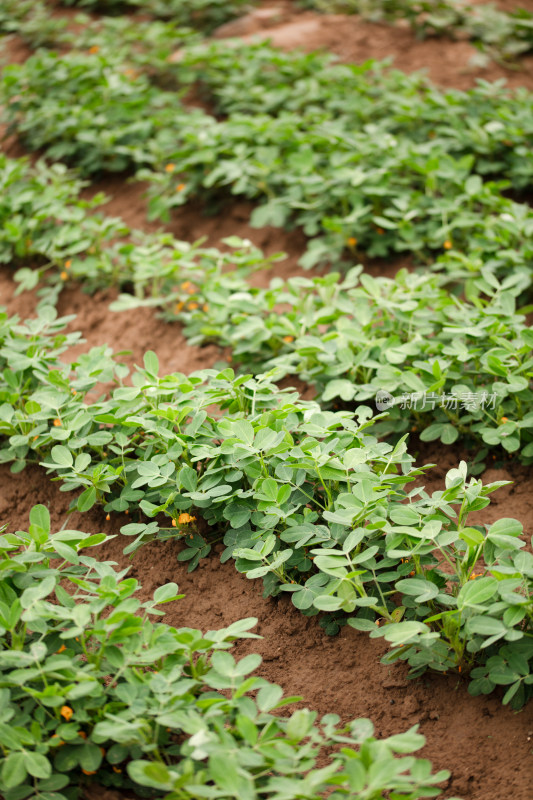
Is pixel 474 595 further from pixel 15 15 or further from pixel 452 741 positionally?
pixel 15 15

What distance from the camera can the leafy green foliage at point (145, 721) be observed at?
4.13ft

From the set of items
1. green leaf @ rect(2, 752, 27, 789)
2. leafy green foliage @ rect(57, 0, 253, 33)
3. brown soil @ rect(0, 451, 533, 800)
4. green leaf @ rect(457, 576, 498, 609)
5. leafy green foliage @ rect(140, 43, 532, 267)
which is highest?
leafy green foliage @ rect(57, 0, 253, 33)

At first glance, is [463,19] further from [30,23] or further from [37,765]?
[37,765]

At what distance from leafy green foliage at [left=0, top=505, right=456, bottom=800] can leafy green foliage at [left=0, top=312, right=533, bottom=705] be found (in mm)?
269

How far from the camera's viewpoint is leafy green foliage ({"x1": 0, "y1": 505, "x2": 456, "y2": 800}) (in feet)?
4.13

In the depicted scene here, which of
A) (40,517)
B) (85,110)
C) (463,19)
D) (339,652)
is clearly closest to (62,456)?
(40,517)

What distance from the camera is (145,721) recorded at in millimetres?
1344

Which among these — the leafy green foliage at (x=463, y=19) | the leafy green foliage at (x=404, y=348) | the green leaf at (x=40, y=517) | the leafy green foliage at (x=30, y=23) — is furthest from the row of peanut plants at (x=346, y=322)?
the leafy green foliage at (x=463, y=19)

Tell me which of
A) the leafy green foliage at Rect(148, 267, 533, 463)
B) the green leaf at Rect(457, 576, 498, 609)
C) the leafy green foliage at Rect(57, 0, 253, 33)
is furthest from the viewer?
the leafy green foliage at Rect(57, 0, 253, 33)

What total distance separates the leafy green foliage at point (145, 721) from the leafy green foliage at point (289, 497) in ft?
0.88

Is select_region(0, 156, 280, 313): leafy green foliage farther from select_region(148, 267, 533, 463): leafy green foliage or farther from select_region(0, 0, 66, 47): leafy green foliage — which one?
select_region(0, 0, 66, 47): leafy green foliage

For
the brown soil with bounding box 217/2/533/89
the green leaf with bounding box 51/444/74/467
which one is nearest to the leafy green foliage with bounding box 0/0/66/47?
the brown soil with bounding box 217/2/533/89

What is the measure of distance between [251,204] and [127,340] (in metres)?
1.21

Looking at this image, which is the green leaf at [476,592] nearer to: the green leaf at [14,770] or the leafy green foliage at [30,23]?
the green leaf at [14,770]
